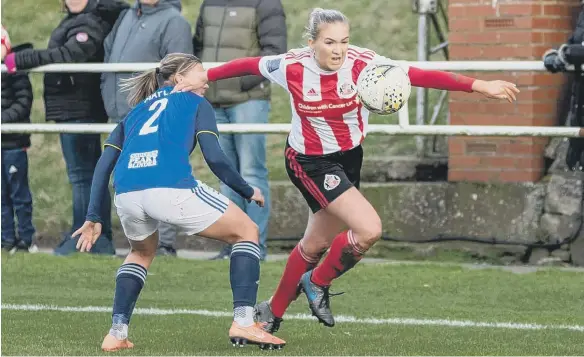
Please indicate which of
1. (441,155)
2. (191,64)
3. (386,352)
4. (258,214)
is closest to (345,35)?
(191,64)

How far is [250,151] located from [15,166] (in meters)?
2.23

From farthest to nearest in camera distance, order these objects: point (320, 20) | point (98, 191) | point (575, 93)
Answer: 1. point (575, 93)
2. point (320, 20)
3. point (98, 191)

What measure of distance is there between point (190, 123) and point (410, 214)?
5362 millimetres

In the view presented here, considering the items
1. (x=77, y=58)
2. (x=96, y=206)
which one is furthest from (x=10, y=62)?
(x=96, y=206)

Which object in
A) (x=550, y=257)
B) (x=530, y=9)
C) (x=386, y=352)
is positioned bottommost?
(x=550, y=257)

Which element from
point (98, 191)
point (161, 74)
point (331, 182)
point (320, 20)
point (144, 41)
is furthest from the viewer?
point (144, 41)

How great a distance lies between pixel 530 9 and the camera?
12.4 m

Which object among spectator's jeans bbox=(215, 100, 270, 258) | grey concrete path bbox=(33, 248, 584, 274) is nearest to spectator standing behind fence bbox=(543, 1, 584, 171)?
grey concrete path bbox=(33, 248, 584, 274)

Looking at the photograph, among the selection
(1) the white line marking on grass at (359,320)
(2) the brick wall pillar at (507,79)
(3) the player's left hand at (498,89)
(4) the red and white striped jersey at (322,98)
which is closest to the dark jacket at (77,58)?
(2) the brick wall pillar at (507,79)

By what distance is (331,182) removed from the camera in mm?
8188

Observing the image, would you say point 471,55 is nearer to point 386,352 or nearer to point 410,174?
point 410,174

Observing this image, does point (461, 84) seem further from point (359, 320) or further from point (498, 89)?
point (359, 320)

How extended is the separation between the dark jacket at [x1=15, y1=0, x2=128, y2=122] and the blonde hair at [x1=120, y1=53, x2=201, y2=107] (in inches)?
173

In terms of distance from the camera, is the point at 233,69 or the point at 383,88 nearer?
the point at 383,88
